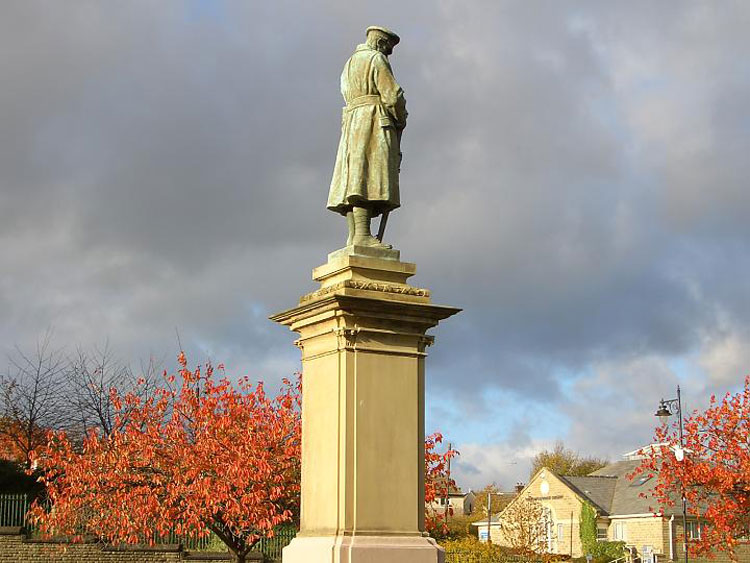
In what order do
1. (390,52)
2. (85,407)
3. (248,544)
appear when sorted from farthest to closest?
(85,407) < (248,544) < (390,52)

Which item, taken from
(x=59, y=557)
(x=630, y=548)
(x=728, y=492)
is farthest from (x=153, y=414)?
(x=630, y=548)

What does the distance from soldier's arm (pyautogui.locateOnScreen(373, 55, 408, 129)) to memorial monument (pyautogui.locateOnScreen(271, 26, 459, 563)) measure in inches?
0.5

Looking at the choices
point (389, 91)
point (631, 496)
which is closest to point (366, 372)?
point (389, 91)

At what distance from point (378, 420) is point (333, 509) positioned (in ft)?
3.09

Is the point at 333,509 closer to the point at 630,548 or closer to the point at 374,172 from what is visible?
the point at 374,172

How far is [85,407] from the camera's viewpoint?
44.6 metres

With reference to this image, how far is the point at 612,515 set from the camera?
5722 centimetres

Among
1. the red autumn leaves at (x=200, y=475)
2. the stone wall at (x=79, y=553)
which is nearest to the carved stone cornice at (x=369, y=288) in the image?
the red autumn leaves at (x=200, y=475)

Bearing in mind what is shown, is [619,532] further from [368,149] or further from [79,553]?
[368,149]

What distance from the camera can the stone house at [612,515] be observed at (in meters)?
52.9

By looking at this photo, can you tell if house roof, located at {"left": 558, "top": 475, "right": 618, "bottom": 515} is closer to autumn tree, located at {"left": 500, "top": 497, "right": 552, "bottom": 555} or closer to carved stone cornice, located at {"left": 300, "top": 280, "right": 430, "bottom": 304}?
autumn tree, located at {"left": 500, "top": 497, "right": 552, "bottom": 555}

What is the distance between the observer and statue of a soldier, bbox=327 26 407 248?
35.8 feet

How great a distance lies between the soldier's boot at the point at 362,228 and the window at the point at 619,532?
48.6 metres

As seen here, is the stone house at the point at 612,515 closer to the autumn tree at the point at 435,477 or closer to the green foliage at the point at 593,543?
the green foliage at the point at 593,543
